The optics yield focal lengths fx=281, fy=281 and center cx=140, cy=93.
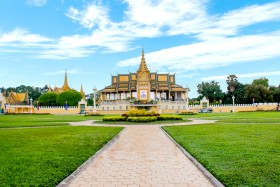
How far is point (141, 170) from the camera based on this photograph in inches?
287

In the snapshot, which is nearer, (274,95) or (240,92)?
(274,95)

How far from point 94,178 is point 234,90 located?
71675 mm

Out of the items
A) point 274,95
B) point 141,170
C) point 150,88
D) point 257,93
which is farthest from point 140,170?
point 274,95

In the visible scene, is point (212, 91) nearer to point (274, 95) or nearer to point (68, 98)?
point (274, 95)

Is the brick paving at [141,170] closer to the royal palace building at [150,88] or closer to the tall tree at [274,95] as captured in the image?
the royal palace building at [150,88]

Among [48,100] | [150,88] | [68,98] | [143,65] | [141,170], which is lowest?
[141,170]

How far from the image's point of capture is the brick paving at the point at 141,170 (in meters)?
6.19

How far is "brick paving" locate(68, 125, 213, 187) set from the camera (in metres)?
6.19

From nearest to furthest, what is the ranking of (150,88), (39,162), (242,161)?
(242,161)
(39,162)
(150,88)

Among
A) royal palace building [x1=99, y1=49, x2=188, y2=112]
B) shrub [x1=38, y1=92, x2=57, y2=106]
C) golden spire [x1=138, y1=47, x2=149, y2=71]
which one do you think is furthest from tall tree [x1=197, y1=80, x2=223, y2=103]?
shrub [x1=38, y1=92, x2=57, y2=106]

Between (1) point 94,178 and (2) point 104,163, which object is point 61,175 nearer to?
(1) point 94,178

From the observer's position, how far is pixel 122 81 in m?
65.2

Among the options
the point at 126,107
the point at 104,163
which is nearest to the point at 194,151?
the point at 104,163

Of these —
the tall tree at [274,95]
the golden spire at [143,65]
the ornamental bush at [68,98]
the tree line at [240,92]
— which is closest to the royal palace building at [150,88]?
the golden spire at [143,65]
